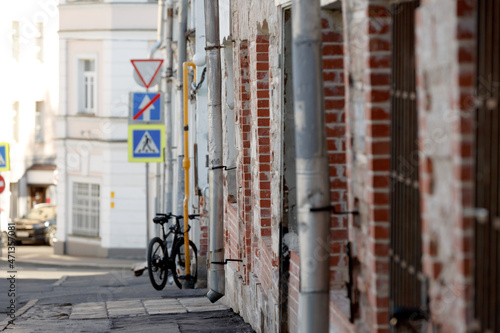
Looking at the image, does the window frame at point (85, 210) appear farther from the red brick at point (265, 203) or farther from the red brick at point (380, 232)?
the red brick at point (380, 232)

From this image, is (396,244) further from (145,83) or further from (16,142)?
(16,142)

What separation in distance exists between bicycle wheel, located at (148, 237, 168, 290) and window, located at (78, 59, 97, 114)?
580 inches

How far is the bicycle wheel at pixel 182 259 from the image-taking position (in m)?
12.6

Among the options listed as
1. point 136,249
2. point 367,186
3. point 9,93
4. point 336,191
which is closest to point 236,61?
point 336,191

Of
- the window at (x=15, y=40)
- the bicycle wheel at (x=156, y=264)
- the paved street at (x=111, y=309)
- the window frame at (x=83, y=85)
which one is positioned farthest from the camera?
the window at (x=15, y=40)

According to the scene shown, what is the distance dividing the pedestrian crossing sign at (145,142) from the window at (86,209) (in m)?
11.4

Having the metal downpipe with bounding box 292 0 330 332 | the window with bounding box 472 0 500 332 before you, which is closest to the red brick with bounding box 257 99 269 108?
A: the metal downpipe with bounding box 292 0 330 332

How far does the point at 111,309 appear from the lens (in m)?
9.74

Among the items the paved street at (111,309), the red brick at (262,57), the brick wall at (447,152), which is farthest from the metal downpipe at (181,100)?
the brick wall at (447,152)

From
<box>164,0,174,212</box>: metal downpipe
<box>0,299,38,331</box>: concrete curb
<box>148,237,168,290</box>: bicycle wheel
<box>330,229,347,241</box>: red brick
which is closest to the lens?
<box>330,229,347,241</box>: red brick

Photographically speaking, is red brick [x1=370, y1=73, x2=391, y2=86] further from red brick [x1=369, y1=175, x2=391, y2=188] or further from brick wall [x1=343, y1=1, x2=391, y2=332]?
red brick [x1=369, y1=175, x2=391, y2=188]

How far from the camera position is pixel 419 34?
3.64m

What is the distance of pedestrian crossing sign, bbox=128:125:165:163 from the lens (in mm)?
15492

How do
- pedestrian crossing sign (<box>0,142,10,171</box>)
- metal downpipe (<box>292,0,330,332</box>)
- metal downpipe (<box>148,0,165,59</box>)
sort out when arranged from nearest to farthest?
1. metal downpipe (<box>292,0,330,332</box>)
2. pedestrian crossing sign (<box>0,142,10,171</box>)
3. metal downpipe (<box>148,0,165,59</box>)
